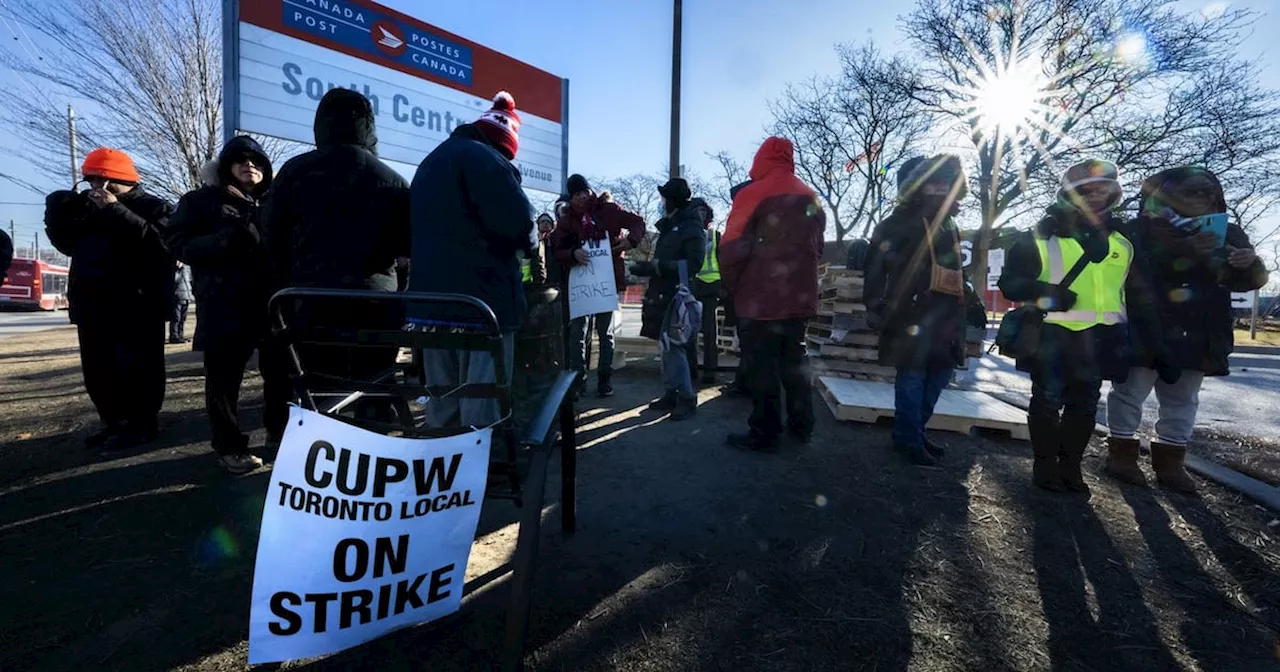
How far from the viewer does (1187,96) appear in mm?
15062

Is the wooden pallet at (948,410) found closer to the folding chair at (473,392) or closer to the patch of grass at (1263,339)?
the folding chair at (473,392)

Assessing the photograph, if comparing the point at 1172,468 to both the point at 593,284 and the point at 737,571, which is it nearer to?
the point at 737,571

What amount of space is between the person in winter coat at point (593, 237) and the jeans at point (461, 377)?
183 cm

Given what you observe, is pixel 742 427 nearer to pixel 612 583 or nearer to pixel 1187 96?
pixel 612 583

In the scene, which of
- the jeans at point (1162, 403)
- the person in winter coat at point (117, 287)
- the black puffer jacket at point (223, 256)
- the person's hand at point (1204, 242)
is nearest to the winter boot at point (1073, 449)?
the jeans at point (1162, 403)

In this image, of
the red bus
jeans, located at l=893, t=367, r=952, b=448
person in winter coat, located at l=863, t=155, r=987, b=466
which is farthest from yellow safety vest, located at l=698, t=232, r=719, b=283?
the red bus

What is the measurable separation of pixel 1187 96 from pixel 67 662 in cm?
2227

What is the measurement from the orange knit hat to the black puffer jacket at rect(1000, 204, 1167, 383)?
5450 mm

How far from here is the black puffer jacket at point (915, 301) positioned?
3.55m

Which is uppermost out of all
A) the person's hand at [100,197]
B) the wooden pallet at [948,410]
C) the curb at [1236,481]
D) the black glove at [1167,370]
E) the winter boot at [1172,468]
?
the person's hand at [100,197]

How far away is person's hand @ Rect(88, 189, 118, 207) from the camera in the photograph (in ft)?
11.5

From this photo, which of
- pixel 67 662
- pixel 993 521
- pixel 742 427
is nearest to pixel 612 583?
pixel 67 662

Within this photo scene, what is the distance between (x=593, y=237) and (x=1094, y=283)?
3385 mm

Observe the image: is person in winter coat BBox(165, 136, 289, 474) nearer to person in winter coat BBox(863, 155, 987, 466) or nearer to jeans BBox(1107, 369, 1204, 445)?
person in winter coat BBox(863, 155, 987, 466)
